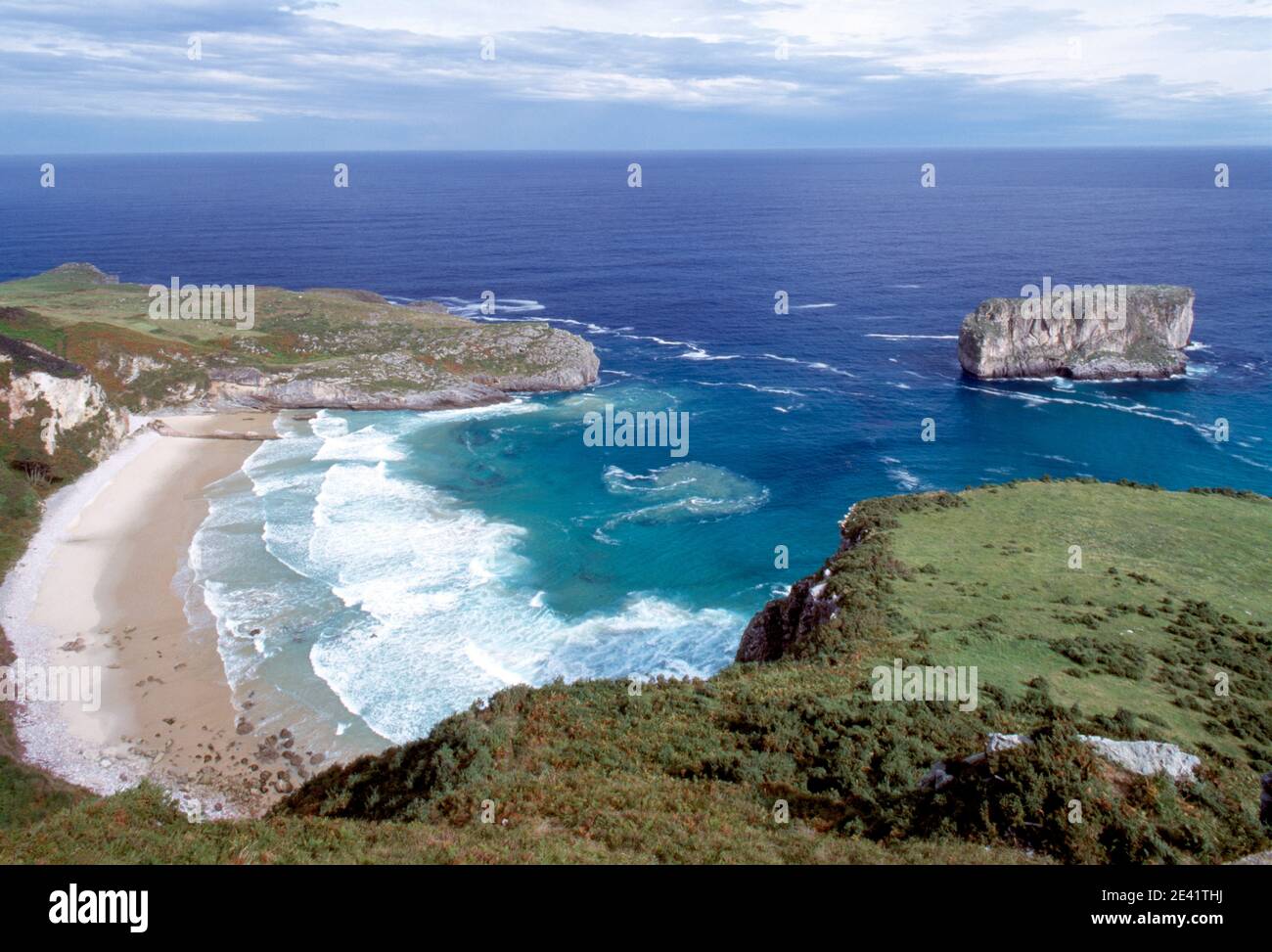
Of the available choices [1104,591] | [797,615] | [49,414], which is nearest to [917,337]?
[1104,591]

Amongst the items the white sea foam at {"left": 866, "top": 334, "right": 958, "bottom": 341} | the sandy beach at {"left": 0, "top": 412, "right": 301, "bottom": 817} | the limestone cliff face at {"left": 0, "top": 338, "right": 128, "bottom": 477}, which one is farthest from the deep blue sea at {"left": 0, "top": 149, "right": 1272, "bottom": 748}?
the limestone cliff face at {"left": 0, "top": 338, "right": 128, "bottom": 477}

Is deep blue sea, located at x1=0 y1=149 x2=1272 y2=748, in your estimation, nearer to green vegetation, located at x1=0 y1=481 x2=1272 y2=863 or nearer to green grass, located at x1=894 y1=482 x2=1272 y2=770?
green grass, located at x1=894 y1=482 x2=1272 y2=770

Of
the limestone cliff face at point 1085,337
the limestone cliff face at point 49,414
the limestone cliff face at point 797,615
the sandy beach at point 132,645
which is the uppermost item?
the limestone cliff face at point 1085,337

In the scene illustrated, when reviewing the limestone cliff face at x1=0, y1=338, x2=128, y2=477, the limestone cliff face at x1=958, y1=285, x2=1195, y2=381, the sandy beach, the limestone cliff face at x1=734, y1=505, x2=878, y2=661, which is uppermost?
the limestone cliff face at x1=958, y1=285, x2=1195, y2=381

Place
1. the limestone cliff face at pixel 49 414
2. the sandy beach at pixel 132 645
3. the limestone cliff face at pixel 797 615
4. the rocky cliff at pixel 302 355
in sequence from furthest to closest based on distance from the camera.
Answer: the rocky cliff at pixel 302 355 < the limestone cliff face at pixel 49 414 < the sandy beach at pixel 132 645 < the limestone cliff face at pixel 797 615

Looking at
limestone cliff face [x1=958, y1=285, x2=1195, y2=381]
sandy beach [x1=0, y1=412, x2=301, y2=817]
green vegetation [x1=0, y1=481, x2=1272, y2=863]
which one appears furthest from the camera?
limestone cliff face [x1=958, y1=285, x2=1195, y2=381]

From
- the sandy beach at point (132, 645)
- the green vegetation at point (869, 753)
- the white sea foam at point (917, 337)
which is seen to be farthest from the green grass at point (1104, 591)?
the white sea foam at point (917, 337)

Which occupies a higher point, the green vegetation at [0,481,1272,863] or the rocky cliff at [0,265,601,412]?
the rocky cliff at [0,265,601,412]

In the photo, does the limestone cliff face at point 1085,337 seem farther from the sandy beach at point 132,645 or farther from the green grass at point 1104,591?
the sandy beach at point 132,645
